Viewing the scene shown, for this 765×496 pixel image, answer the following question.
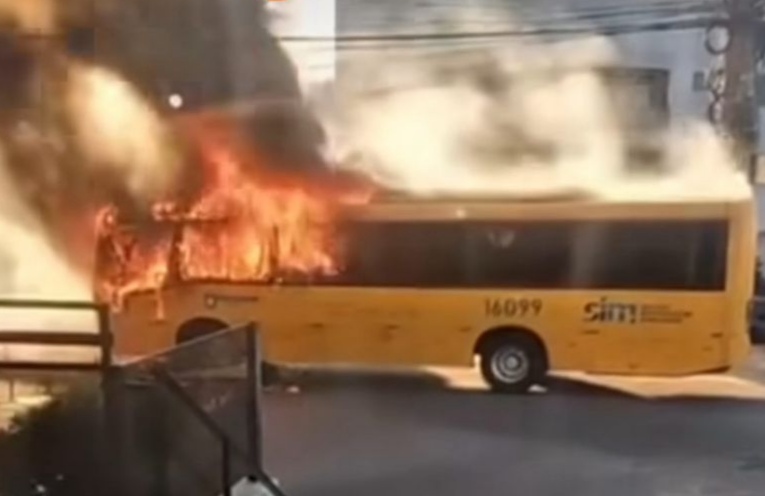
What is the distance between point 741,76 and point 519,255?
0.70 metres

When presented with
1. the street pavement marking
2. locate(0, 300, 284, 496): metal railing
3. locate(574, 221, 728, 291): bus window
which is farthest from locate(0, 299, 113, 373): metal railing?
locate(574, 221, 728, 291): bus window

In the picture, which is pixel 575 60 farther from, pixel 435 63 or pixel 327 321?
pixel 327 321

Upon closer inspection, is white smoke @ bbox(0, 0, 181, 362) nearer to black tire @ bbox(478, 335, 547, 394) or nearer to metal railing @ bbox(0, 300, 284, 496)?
metal railing @ bbox(0, 300, 284, 496)

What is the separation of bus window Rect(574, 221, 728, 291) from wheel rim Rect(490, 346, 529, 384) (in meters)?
0.22

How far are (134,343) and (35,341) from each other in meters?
0.55

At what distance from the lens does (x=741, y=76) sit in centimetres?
314

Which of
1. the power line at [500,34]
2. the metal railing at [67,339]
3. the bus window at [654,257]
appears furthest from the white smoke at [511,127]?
the metal railing at [67,339]

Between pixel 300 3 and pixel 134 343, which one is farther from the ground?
pixel 300 3

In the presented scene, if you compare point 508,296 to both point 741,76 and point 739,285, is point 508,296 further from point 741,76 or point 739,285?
point 741,76

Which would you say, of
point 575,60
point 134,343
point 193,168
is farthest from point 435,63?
point 134,343

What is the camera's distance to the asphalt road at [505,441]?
10.3ft

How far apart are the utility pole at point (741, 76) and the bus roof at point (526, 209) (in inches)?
7.4

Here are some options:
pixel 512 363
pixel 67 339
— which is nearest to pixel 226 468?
pixel 67 339

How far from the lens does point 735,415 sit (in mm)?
3361
